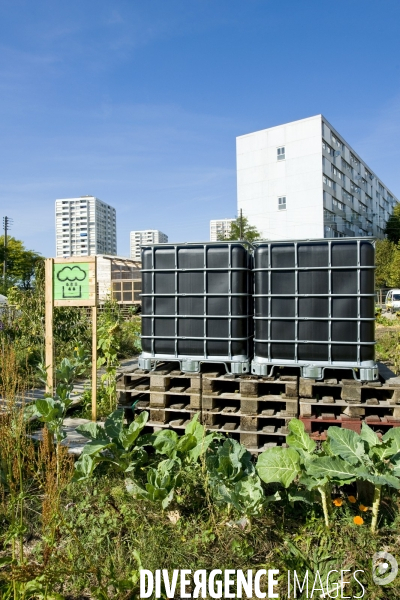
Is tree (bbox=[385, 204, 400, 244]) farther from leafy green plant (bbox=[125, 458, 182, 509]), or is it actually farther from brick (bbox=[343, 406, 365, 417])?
leafy green plant (bbox=[125, 458, 182, 509])

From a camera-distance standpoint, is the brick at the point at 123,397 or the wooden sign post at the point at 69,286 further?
the wooden sign post at the point at 69,286

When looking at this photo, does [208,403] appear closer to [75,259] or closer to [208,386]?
[208,386]

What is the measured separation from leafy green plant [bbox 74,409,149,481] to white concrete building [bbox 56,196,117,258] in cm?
13900

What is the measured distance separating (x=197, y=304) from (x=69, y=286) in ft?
7.13

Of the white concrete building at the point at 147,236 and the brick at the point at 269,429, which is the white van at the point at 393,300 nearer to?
the brick at the point at 269,429

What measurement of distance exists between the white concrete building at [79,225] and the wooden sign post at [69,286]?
13646 centimetres

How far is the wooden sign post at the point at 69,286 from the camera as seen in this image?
6.09 m

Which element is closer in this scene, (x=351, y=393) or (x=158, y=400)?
(x=351, y=393)

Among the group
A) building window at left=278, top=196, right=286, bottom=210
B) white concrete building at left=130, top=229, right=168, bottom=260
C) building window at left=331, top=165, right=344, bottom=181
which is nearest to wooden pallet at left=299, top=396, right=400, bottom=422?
building window at left=278, top=196, right=286, bottom=210

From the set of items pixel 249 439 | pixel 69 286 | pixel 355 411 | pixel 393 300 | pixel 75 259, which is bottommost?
pixel 249 439

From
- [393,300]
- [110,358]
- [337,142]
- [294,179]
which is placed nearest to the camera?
[110,358]

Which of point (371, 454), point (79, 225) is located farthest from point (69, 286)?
point (79, 225)

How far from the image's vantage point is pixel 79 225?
5595 inches

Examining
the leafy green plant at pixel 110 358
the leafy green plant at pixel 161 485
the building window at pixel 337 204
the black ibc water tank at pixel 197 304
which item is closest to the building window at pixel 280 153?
the building window at pixel 337 204
